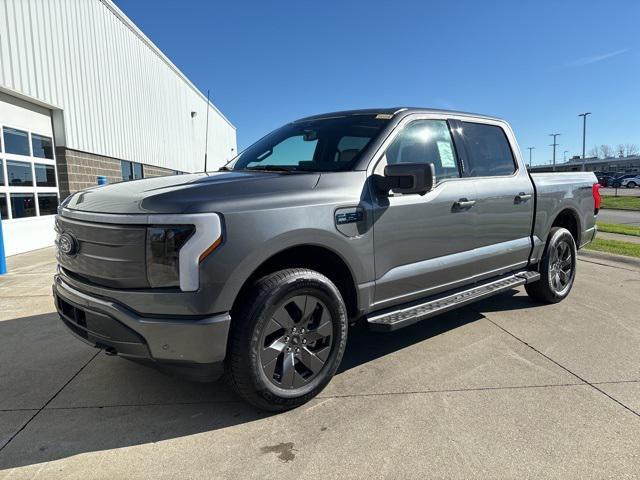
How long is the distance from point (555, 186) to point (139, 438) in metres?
4.65

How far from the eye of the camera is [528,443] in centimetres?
249

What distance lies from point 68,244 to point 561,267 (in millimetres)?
4966

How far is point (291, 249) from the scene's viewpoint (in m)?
2.83

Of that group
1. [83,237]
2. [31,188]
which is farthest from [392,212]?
[31,188]

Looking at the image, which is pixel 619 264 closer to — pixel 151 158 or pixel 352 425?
pixel 352 425

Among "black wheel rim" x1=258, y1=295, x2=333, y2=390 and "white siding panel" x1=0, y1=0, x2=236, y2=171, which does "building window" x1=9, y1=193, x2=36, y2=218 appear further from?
"black wheel rim" x1=258, y1=295, x2=333, y2=390

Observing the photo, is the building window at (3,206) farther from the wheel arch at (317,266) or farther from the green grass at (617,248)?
the green grass at (617,248)

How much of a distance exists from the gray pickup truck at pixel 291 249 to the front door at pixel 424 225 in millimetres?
13

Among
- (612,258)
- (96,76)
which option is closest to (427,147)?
(612,258)

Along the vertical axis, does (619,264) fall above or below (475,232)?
below

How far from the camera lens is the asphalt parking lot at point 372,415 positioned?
233cm

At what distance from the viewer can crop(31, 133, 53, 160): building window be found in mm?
10211

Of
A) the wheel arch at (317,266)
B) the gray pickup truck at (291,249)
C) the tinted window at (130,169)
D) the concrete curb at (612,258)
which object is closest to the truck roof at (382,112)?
the gray pickup truck at (291,249)

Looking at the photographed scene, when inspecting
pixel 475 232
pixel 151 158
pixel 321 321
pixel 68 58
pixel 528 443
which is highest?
pixel 68 58
